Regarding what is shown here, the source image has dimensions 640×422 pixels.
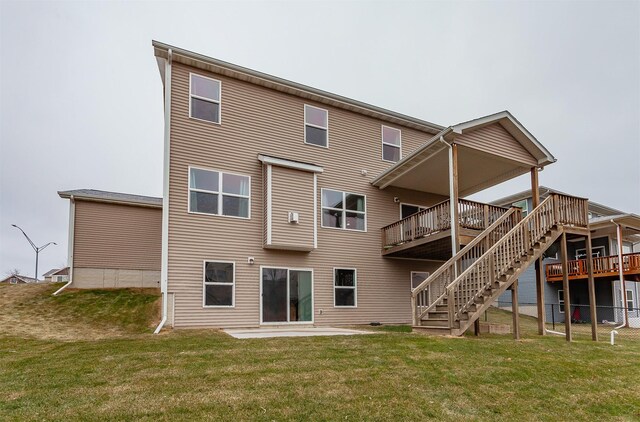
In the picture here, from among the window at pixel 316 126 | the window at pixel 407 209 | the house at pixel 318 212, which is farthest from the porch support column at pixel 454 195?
the window at pixel 316 126

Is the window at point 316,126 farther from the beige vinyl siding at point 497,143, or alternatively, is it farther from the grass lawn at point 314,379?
the grass lawn at point 314,379

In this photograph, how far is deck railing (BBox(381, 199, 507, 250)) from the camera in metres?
11.7

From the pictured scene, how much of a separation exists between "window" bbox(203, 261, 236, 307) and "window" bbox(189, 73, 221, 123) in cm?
412

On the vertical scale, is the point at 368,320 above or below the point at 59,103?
below

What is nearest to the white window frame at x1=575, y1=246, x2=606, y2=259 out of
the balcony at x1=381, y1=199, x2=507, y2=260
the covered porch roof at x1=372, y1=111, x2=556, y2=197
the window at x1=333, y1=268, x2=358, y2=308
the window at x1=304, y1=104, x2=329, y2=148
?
the covered porch roof at x1=372, y1=111, x2=556, y2=197

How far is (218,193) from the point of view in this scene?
1214 centimetres

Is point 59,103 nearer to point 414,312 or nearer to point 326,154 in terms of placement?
point 326,154

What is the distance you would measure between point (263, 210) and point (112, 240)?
25.4 ft

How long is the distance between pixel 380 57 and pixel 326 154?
15154 millimetres

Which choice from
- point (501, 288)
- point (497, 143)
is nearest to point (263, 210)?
point (501, 288)

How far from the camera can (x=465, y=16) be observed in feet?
68.6

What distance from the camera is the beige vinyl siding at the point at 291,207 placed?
12352 mm

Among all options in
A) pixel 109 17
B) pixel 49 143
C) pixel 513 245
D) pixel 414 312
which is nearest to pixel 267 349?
pixel 414 312

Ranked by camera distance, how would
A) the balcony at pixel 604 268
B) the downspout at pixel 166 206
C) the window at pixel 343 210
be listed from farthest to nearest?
the balcony at pixel 604 268
the window at pixel 343 210
the downspout at pixel 166 206
